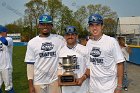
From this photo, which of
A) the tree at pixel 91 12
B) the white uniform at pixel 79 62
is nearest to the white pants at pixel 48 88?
the white uniform at pixel 79 62

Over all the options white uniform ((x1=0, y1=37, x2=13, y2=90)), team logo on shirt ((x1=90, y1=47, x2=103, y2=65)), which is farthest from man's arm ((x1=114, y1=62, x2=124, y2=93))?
white uniform ((x1=0, y1=37, x2=13, y2=90))

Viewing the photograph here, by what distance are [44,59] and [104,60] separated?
125 centimetres

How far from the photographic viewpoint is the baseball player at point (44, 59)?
567cm

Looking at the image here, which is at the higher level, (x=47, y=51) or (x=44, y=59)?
(x=47, y=51)

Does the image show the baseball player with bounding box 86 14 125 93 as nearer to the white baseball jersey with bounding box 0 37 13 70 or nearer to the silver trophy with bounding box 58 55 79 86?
the silver trophy with bounding box 58 55 79 86

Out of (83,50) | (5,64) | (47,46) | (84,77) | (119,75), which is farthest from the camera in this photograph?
(5,64)

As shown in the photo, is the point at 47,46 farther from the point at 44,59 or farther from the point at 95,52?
the point at 95,52

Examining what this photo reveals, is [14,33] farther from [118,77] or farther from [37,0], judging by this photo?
[118,77]

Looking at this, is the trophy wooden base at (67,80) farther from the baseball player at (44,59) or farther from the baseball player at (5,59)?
the baseball player at (5,59)

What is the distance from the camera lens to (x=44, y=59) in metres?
5.69

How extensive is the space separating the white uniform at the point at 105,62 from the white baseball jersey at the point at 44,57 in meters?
0.91

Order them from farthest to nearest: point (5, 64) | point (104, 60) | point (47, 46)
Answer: point (5, 64) → point (47, 46) → point (104, 60)

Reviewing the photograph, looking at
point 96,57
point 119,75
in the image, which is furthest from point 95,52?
point 119,75

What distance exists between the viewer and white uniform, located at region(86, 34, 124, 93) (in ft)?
15.8
